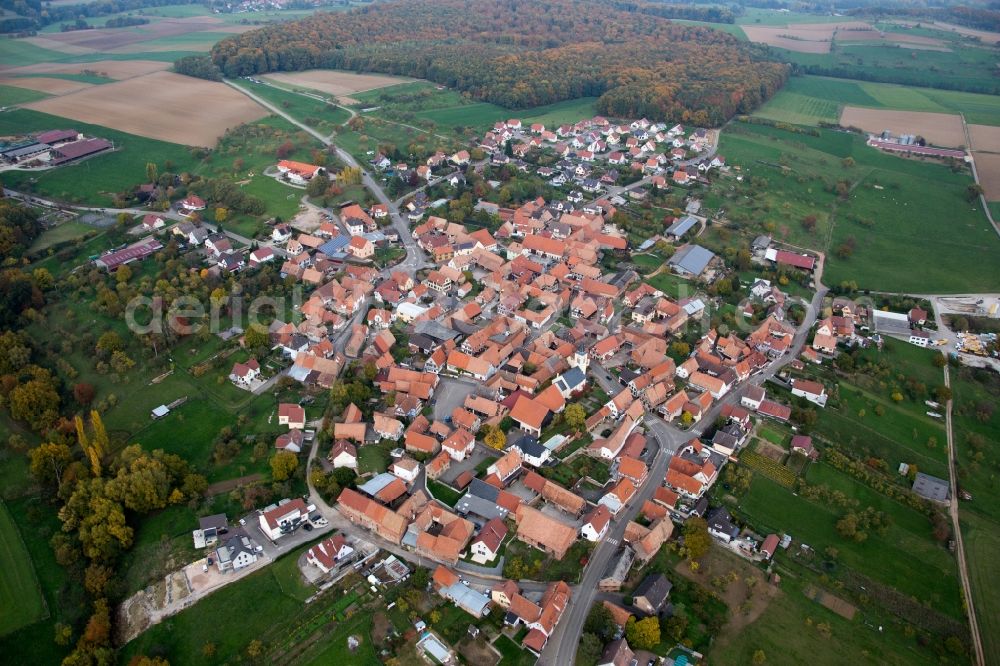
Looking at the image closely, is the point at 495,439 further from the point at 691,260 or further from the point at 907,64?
the point at 907,64

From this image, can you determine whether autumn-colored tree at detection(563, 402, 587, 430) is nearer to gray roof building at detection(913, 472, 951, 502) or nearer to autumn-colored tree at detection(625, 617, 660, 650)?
autumn-colored tree at detection(625, 617, 660, 650)

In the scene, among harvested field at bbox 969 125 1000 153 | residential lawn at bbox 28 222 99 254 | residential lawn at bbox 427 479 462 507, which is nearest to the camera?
residential lawn at bbox 427 479 462 507

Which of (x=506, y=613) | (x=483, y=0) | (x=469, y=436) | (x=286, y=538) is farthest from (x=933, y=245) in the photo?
(x=483, y=0)

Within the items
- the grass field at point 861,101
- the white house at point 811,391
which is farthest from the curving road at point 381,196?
the grass field at point 861,101

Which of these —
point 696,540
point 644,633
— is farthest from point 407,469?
point 696,540

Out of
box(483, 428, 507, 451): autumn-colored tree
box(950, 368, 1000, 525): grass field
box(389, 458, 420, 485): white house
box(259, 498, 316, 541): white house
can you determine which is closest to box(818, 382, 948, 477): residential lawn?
box(950, 368, 1000, 525): grass field

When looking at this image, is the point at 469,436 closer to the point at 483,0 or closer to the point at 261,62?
the point at 261,62
